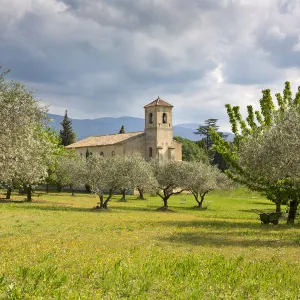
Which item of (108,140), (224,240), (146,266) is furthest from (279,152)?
(108,140)

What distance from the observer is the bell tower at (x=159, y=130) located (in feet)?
276

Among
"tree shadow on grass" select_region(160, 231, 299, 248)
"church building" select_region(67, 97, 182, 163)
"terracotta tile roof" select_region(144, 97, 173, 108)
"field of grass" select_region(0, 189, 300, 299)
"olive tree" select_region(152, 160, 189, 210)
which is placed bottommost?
"tree shadow on grass" select_region(160, 231, 299, 248)

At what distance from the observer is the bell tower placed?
8406 centimetres

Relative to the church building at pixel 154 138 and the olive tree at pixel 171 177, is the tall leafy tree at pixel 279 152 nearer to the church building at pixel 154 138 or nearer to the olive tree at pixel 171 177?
the olive tree at pixel 171 177

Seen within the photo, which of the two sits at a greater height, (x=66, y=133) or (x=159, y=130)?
(x=66, y=133)

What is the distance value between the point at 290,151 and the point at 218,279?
43.0 feet

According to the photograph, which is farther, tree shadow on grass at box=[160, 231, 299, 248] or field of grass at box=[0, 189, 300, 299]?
tree shadow on grass at box=[160, 231, 299, 248]

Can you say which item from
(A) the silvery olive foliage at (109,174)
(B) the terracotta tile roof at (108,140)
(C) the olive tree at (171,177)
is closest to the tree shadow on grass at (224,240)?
(A) the silvery olive foliage at (109,174)

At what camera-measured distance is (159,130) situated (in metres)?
84.4

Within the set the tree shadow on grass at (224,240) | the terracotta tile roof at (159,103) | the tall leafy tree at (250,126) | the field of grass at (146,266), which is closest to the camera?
the field of grass at (146,266)

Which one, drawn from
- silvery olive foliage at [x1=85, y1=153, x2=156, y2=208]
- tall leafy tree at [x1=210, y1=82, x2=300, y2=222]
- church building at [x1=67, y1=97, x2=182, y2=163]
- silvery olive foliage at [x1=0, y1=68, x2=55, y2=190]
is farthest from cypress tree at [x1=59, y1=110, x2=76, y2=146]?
silvery olive foliage at [x1=0, y1=68, x2=55, y2=190]

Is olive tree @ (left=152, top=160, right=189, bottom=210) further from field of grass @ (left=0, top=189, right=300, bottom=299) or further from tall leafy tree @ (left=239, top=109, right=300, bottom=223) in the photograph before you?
field of grass @ (left=0, top=189, right=300, bottom=299)

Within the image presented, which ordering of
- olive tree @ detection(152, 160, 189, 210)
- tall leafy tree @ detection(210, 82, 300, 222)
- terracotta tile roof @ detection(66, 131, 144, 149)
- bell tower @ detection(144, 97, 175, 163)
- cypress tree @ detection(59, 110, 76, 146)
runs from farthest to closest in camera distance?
cypress tree @ detection(59, 110, 76, 146), terracotta tile roof @ detection(66, 131, 144, 149), bell tower @ detection(144, 97, 175, 163), olive tree @ detection(152, 160, 189, 210), tall leafy tree @ detection(210, 82, 300, 222)

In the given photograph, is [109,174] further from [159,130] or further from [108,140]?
[108,140]
